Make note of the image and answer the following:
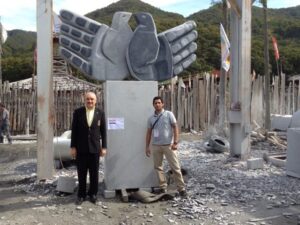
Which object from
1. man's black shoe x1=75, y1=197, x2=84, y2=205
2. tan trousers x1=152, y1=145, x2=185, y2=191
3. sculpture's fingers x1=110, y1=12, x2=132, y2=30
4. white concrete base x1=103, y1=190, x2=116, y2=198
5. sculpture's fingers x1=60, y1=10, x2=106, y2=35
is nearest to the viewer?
man's black shoe x1=75, y1=197, x2=84, y2=205

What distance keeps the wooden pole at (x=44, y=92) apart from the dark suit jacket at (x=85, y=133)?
1639mm

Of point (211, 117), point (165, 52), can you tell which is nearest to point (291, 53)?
point (211, 117)

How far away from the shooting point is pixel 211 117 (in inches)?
722

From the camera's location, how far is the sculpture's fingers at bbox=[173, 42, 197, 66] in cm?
866

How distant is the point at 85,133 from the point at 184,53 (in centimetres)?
267

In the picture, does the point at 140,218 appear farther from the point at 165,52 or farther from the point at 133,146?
the point at 165,52

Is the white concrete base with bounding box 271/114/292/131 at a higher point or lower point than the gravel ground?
higher

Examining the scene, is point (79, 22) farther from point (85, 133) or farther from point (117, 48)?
point (85, 133)

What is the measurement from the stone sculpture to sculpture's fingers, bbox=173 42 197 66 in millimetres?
68

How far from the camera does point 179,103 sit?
18.7 meters

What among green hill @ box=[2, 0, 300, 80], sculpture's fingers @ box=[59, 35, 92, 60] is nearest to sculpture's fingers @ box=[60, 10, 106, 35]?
sculpture's fingers @ box=[59, 35, 92, 60]

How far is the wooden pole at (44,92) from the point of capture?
8.89 meters

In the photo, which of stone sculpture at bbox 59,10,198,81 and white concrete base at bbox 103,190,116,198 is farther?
stone sculpture at bbox 59,10,198,81

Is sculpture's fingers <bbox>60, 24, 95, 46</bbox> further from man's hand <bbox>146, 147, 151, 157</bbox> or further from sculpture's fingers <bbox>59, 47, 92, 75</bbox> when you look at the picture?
man's hand <bbox>146, 147, 151, 157</bbox>
